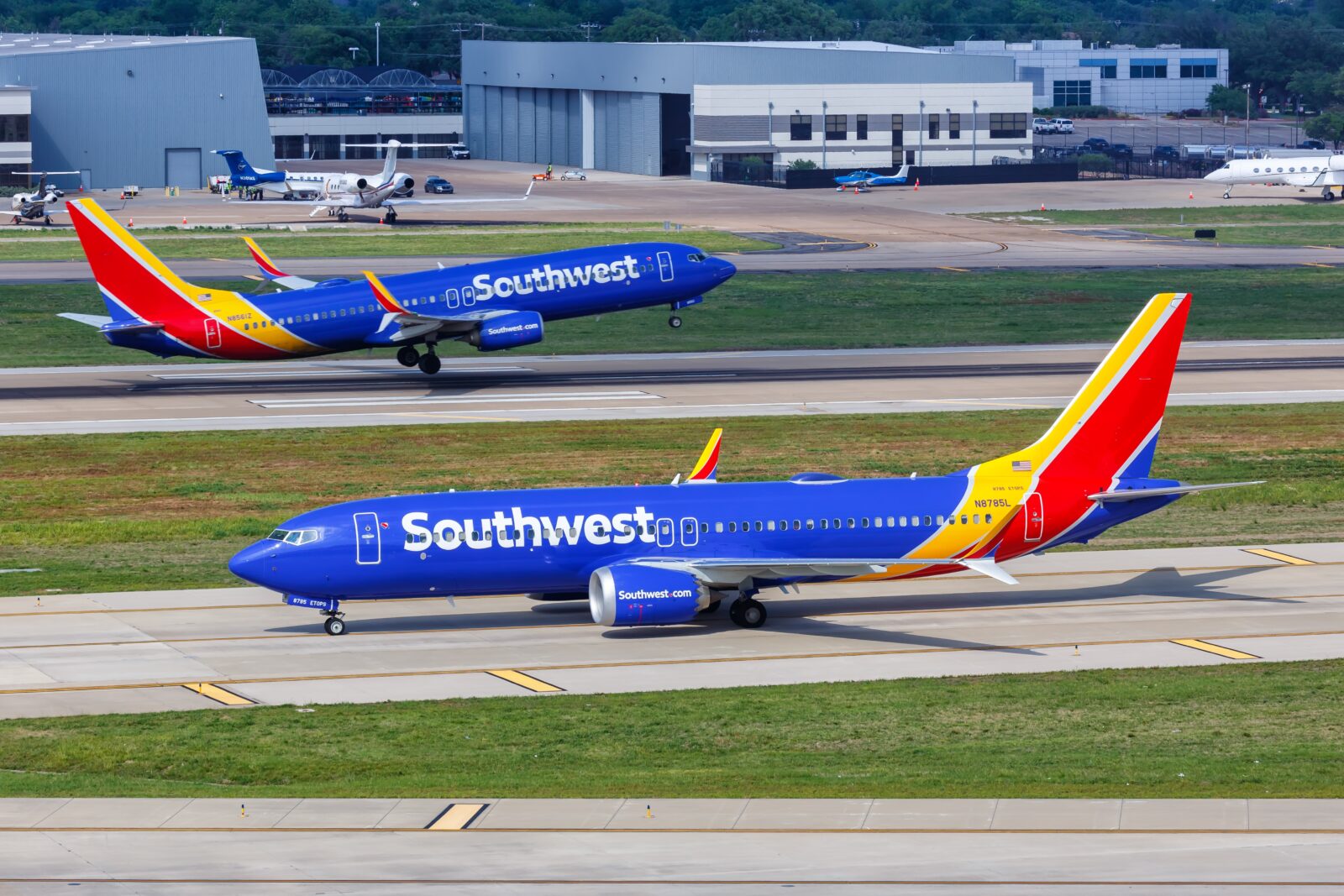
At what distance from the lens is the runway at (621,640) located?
127 ft

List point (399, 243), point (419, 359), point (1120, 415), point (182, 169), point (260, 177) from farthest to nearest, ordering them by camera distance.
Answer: point (182, 169) < point (260, 177) < point (399, 243) < point (419, 359) < point (1120, 415)

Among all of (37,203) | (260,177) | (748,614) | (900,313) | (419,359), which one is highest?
(260,177)

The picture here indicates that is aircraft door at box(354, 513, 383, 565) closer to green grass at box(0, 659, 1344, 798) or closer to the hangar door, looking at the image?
green grass at box(0, 659, 1344, 798)

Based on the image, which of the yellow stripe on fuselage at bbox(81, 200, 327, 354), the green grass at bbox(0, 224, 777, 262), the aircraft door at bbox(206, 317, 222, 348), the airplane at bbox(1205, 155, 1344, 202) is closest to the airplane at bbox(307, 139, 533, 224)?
the green grass at bbox(0, 224, 777, 262)

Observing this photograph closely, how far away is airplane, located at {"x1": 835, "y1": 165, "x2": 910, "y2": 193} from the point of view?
18612cm

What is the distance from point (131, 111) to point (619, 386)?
12742cm

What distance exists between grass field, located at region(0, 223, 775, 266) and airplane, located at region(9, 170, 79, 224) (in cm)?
978

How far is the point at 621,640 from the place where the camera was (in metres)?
42.8

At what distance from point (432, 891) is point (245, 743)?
9656 millimetres

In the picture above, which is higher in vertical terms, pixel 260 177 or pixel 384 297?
pixel 260 177

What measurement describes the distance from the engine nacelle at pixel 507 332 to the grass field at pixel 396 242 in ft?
161

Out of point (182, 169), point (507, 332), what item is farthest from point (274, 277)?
point (182, 169)

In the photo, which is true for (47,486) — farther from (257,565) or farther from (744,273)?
(744,273)

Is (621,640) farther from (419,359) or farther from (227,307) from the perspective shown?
(419,359)
